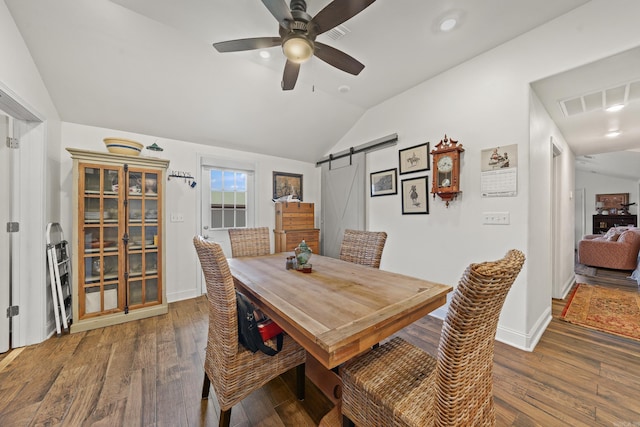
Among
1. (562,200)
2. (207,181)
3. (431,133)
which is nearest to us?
(431,133)

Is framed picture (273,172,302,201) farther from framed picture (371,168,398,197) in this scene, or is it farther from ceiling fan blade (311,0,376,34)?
ceiling fan blade (311,0,376,34)

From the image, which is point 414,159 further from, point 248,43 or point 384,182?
point 248,43

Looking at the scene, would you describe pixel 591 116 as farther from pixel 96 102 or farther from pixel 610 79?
pixel 96 102

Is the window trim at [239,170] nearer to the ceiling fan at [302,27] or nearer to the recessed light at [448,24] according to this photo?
the ceiling fan at [302,27]

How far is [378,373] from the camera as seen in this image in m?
1.09

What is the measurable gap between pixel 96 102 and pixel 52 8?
91 centimetres

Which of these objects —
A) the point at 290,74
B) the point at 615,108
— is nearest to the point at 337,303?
the point at 290,74

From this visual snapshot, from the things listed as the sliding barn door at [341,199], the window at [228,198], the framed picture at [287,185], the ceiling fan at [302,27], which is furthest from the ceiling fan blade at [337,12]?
the framed picture at [287,185]

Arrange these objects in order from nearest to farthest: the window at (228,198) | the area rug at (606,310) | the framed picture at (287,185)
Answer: the area rug at (606,310) < the window at (228,198) < the framed picture at (287,185)

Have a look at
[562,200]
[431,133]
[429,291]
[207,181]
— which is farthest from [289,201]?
[562,200]

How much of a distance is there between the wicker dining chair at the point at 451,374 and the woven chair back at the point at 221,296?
2.00 feet

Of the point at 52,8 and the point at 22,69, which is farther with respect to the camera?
the point at 22,69

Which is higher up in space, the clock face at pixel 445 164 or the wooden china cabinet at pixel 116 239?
the clock face at pixel 445 164

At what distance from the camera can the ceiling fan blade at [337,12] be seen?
1402mm
